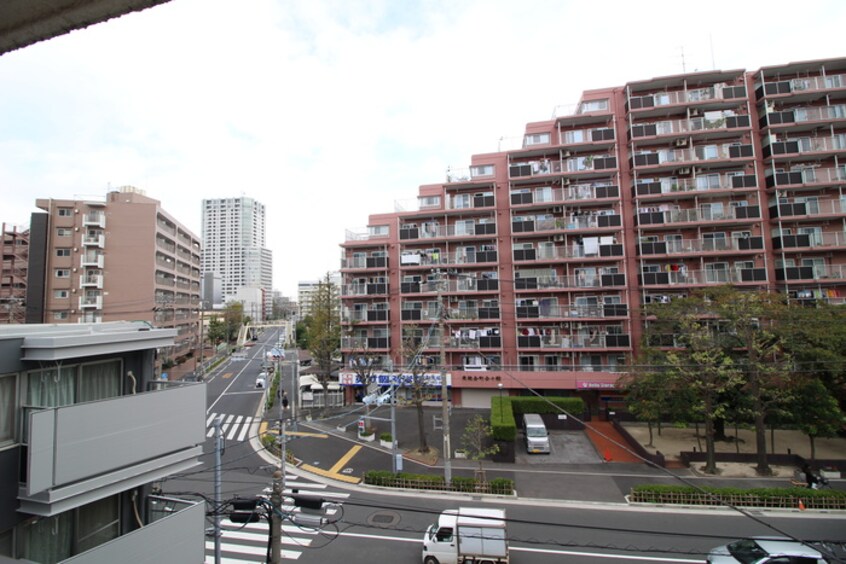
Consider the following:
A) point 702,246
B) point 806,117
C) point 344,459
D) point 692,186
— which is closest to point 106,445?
point 344,459

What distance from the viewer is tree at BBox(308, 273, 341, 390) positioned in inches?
1264

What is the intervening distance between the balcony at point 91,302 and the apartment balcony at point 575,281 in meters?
36.8

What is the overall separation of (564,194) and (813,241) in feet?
50.5

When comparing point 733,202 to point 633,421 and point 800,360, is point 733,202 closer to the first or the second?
point 800,360

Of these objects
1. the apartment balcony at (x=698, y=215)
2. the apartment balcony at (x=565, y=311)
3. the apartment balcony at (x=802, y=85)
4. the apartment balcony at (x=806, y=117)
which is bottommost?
the apartment balcony at (x=565, y=311)

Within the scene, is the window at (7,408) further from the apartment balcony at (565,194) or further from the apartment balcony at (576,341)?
the apartment balcony at (565,194)

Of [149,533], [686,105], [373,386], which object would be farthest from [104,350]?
[686,105]

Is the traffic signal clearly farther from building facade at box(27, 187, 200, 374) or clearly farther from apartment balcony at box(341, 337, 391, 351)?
building facade at box(27, 187, 200, 374)

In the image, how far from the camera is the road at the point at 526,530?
12406mm

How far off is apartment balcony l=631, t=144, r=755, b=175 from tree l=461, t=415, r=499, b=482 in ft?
66.7

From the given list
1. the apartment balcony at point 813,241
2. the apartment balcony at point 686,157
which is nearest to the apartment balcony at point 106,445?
the apartment balcony at point 686,157

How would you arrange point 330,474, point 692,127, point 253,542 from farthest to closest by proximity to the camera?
1. point 692,127
2. point 330,474
3. point 253,542

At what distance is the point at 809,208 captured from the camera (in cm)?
2638

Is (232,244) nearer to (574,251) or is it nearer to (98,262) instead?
(98,262)
